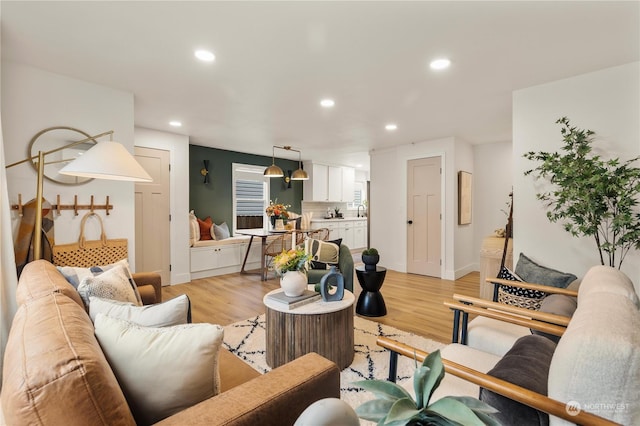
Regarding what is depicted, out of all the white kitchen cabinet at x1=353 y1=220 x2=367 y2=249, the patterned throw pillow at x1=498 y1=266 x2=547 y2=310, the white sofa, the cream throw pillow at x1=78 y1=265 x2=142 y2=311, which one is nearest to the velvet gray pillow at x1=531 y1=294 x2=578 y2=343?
the patterned throw pillow at x1=498 y1=266 x2=547 y2=310

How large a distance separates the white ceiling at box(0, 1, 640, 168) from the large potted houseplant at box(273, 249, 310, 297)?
1570 mm

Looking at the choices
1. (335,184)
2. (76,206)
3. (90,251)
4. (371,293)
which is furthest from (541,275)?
(335,184)

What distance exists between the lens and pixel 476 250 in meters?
5.89

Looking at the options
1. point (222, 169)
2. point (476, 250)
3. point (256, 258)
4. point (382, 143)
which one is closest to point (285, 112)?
point (382, 143)

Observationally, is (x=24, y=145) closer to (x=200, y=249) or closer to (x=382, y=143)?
(x=200, y=249)

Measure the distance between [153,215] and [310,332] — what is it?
136 inches

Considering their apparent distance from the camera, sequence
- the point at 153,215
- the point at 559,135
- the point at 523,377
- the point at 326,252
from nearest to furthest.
A: the point at 523,377, the point at 559,135, the point at 326,252, the point at 153,215

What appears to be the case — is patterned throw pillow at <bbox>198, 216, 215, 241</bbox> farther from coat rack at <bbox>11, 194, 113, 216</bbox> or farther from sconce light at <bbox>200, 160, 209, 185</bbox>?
coat rack at <bbox>11, 194, 113, 216</bbox>

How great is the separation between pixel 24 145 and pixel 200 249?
9.32 ft

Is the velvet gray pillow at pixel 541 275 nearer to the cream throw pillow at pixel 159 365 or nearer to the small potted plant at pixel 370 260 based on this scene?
the small potted plant at pixel 370 260

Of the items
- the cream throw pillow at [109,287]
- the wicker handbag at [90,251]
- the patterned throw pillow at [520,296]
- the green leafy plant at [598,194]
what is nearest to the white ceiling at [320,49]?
the green leafy plant at [598,194]

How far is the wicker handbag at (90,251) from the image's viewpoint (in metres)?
2.66

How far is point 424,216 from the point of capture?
545cm

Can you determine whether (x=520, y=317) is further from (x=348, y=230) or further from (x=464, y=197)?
(x=348, y=230)
